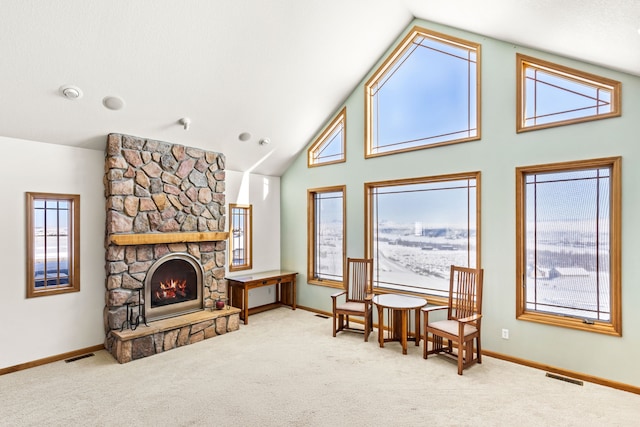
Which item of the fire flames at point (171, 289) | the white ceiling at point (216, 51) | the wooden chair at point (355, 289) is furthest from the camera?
the wooden chair at point (355, 289)

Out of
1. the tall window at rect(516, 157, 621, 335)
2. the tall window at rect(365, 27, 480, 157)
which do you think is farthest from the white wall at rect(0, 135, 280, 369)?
the tall window at rect(516, 157, 621, 335)

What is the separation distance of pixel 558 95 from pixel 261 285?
4.74 m

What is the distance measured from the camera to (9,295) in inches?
143

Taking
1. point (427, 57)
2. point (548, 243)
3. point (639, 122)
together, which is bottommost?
point (548, 243)

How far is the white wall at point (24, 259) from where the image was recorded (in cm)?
364

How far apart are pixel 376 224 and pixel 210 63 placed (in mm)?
3224

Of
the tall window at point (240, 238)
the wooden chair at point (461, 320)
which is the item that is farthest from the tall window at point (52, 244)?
the wooden chair at point (461, 320)

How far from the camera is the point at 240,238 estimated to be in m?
6.04

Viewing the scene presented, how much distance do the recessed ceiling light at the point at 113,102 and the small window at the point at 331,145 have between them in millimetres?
3136

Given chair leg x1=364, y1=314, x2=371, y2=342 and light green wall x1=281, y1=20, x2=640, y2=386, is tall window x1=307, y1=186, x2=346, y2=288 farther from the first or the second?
chair leg x1=364, y1=314, x2=371, y2=342

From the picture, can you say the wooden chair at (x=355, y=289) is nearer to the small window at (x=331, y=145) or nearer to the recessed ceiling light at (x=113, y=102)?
the small window at (x=331, y=145)

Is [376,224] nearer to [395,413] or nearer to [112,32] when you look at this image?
[395,413]

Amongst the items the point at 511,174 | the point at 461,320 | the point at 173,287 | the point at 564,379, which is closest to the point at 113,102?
the point at 173,287

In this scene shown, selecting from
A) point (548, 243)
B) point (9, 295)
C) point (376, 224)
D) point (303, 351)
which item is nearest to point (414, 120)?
point (376, 224)
